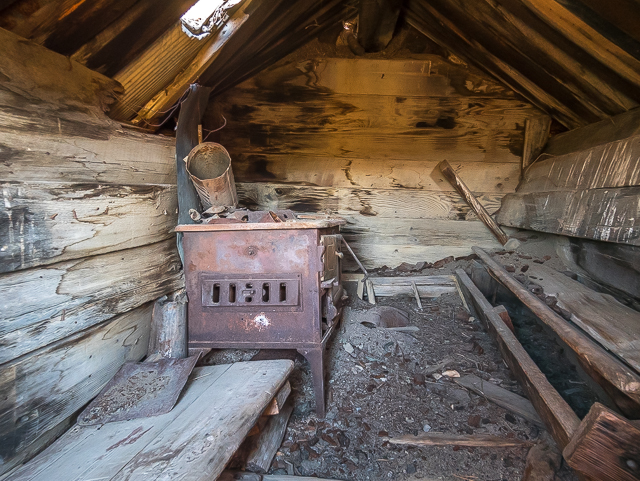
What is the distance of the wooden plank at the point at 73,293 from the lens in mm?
1056

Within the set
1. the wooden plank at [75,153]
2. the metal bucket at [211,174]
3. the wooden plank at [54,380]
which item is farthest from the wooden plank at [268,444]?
the wooden plank at [75,153]

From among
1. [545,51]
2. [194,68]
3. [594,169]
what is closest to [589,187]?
[594,169]

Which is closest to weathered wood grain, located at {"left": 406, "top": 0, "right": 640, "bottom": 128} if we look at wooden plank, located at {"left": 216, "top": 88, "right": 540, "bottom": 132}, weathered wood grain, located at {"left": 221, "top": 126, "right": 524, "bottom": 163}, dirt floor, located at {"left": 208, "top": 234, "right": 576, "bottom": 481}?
wooden plank, located at {"left": 216, "top": 88, "right": 540, "bottom": 132}

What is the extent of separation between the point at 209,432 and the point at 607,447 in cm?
109

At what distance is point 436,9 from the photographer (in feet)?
8.06

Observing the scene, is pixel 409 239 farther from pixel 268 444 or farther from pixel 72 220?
pixel 72 220

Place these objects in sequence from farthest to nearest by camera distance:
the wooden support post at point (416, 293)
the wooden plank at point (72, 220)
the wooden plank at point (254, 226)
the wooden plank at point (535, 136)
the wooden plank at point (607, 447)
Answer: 1. the wooden plank at point (535, 136)
2. the wooden support post at point (416, 293)
3. the wooden plank at point (254, 226)
4. the wooden plank at point (72, 220)
5. the wooden plank at point (607, 447)

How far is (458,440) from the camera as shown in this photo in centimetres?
156

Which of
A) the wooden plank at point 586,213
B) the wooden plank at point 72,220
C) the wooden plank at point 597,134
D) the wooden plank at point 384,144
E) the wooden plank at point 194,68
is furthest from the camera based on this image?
the wooden plank at point 384,144

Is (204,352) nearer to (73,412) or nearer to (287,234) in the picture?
(73,412)

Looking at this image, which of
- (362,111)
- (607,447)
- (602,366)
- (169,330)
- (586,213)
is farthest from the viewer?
(362,111)

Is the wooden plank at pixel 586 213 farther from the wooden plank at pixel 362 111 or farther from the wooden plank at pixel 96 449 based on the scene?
the wooden plank at pixel 96 449

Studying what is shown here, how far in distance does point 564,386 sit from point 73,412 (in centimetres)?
223

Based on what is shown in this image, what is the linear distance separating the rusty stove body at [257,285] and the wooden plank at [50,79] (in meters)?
0.64
